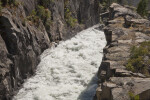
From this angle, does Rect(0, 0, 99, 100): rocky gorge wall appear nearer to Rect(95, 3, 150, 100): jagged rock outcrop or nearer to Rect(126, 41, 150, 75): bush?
Rect(95, 3, 150, 100): jagged rock outcrop

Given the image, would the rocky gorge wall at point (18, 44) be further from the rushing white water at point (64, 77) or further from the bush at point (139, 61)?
the bush at point (139, 61)

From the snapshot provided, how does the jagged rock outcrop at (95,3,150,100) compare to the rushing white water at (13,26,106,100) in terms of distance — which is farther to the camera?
the rushing white water at (13,26,106,100)

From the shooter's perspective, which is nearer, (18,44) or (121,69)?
(121,69)

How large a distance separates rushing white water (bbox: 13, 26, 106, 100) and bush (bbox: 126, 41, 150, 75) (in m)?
4.33

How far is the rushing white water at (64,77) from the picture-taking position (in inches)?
513

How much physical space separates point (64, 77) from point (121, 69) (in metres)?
6.81

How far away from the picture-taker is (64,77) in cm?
1559

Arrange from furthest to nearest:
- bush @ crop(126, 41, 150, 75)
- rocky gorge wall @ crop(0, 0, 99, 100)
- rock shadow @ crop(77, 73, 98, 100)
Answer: rock shadow @ crop(77, 73, 98, 100) → rocky gorge wall @ crop(0, 0, 99, 100) → bush @ crop(126, 41, 150, 75)

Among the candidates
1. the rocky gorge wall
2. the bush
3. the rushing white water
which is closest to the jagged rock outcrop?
the bush

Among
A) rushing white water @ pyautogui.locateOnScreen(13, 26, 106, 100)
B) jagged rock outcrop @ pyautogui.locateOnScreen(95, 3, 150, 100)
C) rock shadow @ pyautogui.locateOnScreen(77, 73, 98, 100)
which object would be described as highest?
jagged rock outcrop @ pyautogui.locateOnScreen(95, 3, 150, 100)

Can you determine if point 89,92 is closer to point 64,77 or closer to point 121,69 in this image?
point 64,77

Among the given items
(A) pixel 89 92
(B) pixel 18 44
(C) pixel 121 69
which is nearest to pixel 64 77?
(A) pixel 89 92

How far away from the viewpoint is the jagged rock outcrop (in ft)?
26.7

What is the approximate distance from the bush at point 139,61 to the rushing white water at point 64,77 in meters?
4.33
